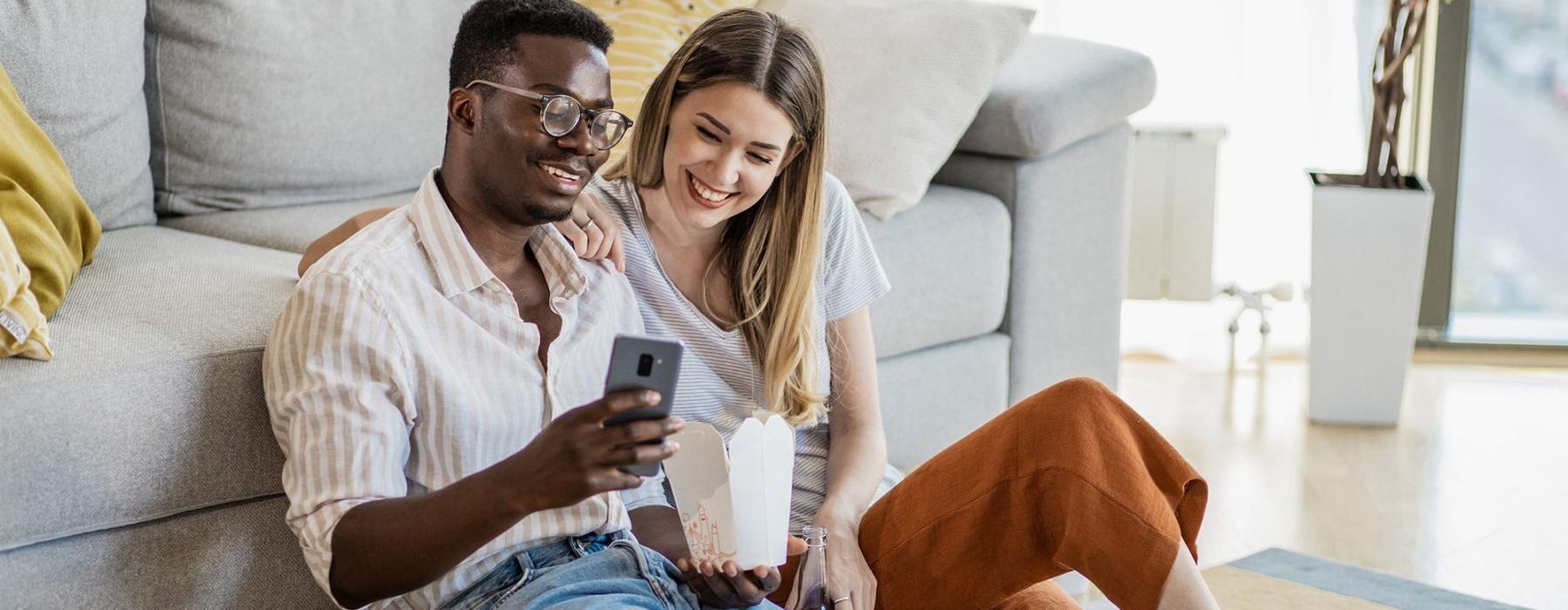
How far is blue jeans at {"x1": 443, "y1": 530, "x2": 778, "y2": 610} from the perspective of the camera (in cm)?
121

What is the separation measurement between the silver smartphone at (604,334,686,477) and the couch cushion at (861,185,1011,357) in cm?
114

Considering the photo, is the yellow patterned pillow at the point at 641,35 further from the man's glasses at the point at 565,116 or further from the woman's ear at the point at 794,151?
the man's glasses at the point at 565,116

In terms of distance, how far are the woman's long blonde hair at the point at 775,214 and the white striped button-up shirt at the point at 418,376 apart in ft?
0.86

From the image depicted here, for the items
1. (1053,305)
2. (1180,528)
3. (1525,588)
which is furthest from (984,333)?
(1180,528)

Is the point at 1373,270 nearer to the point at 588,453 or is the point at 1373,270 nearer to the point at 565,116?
the point at 565,116

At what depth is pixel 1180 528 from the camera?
142cm

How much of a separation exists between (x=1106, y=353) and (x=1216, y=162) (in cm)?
96

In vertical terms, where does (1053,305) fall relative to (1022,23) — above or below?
below

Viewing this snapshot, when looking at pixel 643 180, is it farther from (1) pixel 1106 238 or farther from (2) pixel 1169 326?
(2) pixel 1169 326

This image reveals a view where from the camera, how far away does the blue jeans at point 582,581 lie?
121 cm

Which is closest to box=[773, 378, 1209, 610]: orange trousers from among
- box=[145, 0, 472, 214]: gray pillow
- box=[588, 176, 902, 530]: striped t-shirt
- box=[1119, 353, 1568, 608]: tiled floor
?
box=[588, 176, 902, 530]: striped t-shirt

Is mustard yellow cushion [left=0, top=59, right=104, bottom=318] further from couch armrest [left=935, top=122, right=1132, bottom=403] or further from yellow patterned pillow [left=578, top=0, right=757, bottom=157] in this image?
couch armrest [left=935, top=122, right=1132, bottom=403]

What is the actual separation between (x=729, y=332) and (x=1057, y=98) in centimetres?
98

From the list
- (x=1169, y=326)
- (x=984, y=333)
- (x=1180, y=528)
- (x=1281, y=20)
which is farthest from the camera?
(x=1169, y=326)
